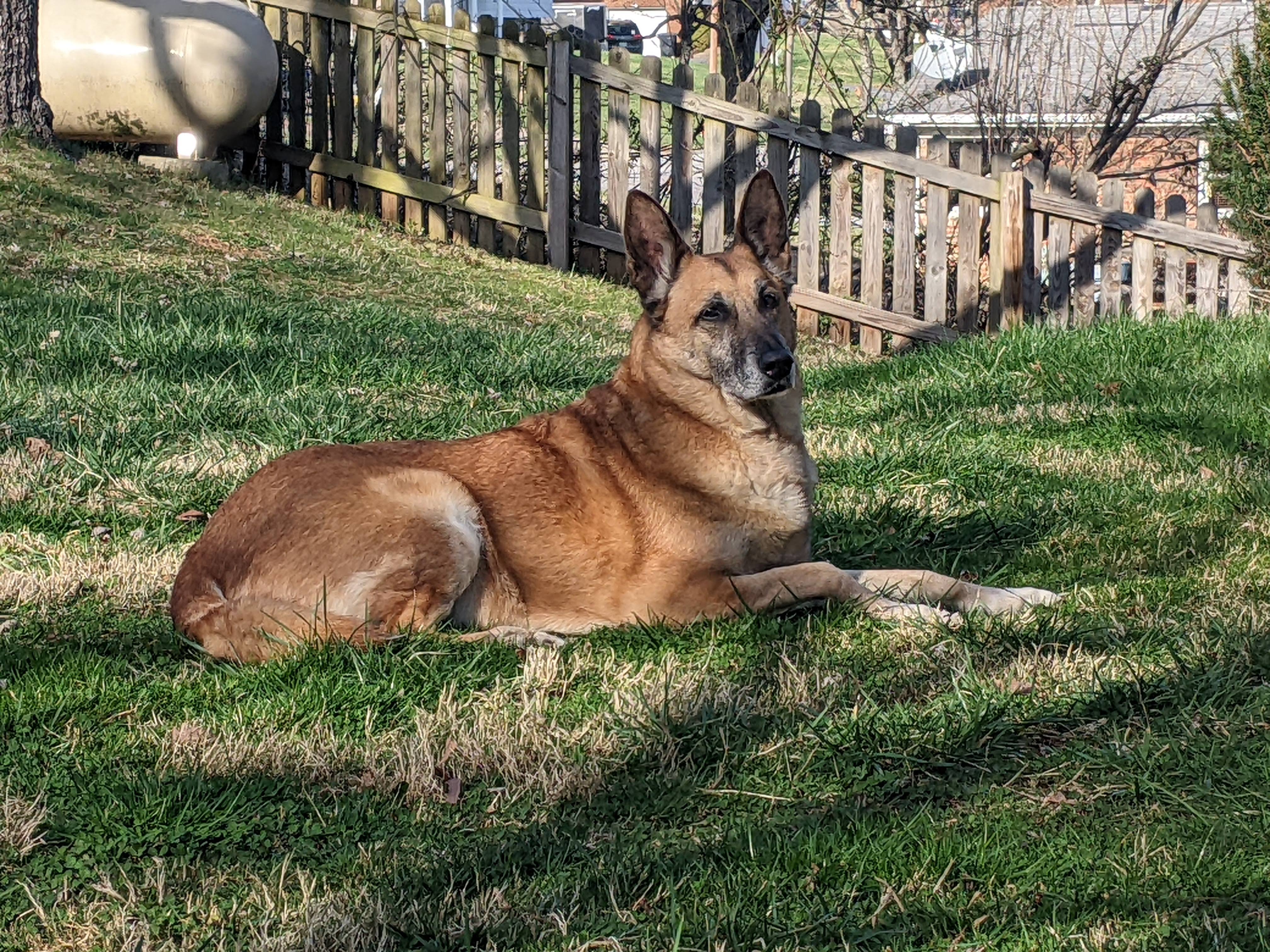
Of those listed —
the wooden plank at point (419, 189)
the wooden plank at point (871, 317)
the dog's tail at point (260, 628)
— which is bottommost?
the dog's tail at point (260, 628)

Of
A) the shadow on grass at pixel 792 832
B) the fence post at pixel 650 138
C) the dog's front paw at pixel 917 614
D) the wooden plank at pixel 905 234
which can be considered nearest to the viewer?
the shadow on grass at pixel 792 832

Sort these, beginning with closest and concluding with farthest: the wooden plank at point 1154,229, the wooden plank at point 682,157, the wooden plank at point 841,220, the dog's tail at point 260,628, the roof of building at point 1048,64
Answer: the dog's tail at point 260,628
the wooden plank at point 1154,229
the wooden plank at point 841,220
the wooden plank at point 682,157
the roof of building at point 1048,64

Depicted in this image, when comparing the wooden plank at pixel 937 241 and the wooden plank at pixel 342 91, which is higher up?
the wooden plank at pixel 342 91

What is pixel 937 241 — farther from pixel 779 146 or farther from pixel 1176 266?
pixel 1176 266

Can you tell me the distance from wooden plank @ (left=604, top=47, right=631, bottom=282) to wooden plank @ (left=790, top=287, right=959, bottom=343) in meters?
1.51

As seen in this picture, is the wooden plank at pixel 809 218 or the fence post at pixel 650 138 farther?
the fence post at pixel 650 138

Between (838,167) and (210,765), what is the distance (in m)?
7.95

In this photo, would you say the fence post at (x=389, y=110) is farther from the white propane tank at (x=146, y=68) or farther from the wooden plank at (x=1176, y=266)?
the wooden plank at (x=1176, y=266)

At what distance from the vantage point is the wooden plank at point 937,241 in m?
9.92

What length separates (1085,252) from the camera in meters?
9.72

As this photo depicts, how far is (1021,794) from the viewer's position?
3094 millimetres

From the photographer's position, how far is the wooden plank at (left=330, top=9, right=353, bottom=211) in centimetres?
1173

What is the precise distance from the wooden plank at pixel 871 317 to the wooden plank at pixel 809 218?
72 mm

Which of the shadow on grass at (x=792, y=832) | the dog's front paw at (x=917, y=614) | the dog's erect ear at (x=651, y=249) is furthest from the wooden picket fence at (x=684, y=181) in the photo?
the shadow on grass at (x=792, y=832)
